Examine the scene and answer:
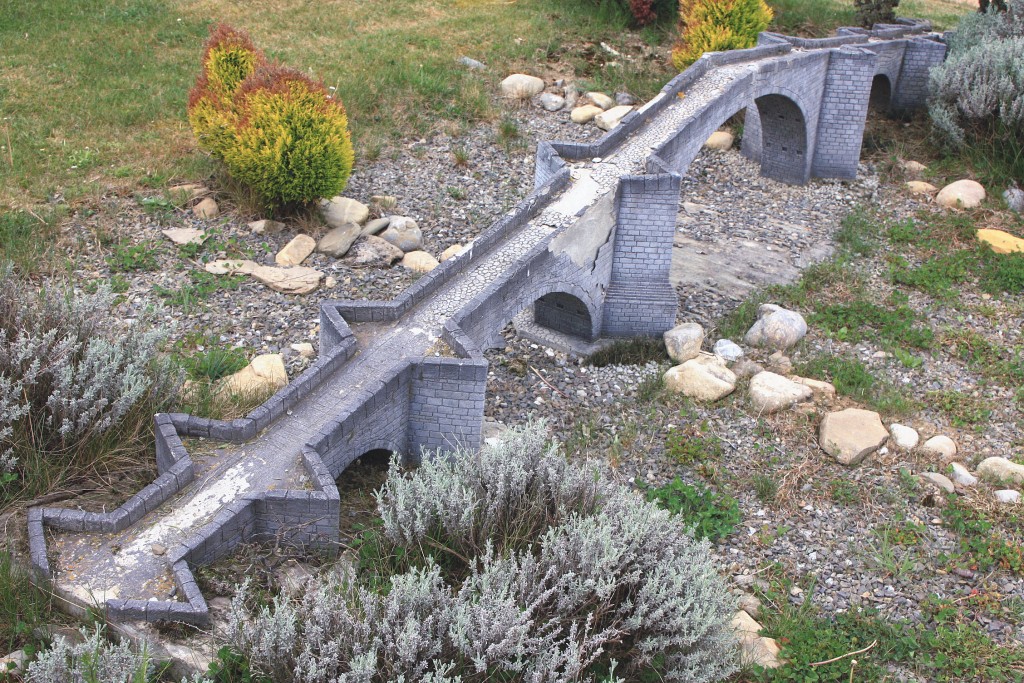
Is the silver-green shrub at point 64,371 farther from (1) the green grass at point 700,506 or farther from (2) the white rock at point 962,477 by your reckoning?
(2) the white rock at point 962,477

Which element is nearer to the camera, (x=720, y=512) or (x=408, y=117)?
(x=720, y=512)

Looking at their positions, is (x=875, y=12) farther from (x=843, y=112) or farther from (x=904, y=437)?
(x=904, y=437)

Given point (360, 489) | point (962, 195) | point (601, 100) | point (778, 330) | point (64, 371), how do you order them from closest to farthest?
point (64, 371)
point (360, 489)
point (778, 330)
point (962, 195)
point (601, 100)

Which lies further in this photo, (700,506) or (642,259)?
(642,259)

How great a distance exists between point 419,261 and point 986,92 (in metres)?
8.88

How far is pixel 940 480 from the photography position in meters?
8.21

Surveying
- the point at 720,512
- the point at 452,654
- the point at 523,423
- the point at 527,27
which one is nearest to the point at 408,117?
the point at 527,27

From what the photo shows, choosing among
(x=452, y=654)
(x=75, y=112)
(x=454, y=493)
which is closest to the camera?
(x=452, y=654)

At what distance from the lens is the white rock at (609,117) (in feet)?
48.9

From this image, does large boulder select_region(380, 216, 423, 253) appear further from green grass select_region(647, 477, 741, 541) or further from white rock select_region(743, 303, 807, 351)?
green grass select_region(647, 477, 741, 541)

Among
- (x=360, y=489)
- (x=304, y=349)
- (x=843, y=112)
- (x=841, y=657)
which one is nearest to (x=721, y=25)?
(x=843, y=112)

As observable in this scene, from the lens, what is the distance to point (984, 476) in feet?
27.3

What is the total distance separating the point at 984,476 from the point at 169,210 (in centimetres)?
921

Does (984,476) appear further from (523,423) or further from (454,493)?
(454,493)
